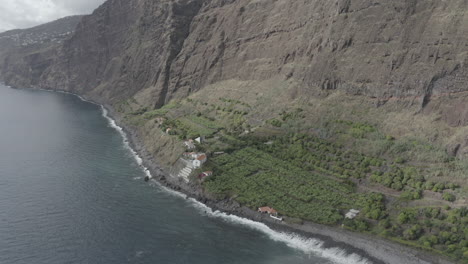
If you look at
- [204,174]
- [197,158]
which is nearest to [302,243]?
[204,174]

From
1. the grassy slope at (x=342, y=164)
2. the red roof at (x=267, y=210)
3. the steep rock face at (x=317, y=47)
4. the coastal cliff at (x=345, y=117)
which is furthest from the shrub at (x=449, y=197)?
the red roof at (x=267, y=210)

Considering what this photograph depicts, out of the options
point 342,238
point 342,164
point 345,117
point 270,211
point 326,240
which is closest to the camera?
point 342,238

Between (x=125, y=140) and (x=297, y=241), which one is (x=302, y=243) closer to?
(x=297, y=241)

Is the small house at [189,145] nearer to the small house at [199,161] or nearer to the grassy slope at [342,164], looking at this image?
the grassy slope at [342,164]

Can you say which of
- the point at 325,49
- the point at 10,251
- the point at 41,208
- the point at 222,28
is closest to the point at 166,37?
the point at 222,28

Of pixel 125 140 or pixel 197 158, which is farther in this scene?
pixel 125 140

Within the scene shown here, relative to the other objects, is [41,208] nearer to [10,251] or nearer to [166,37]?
[10,251]
